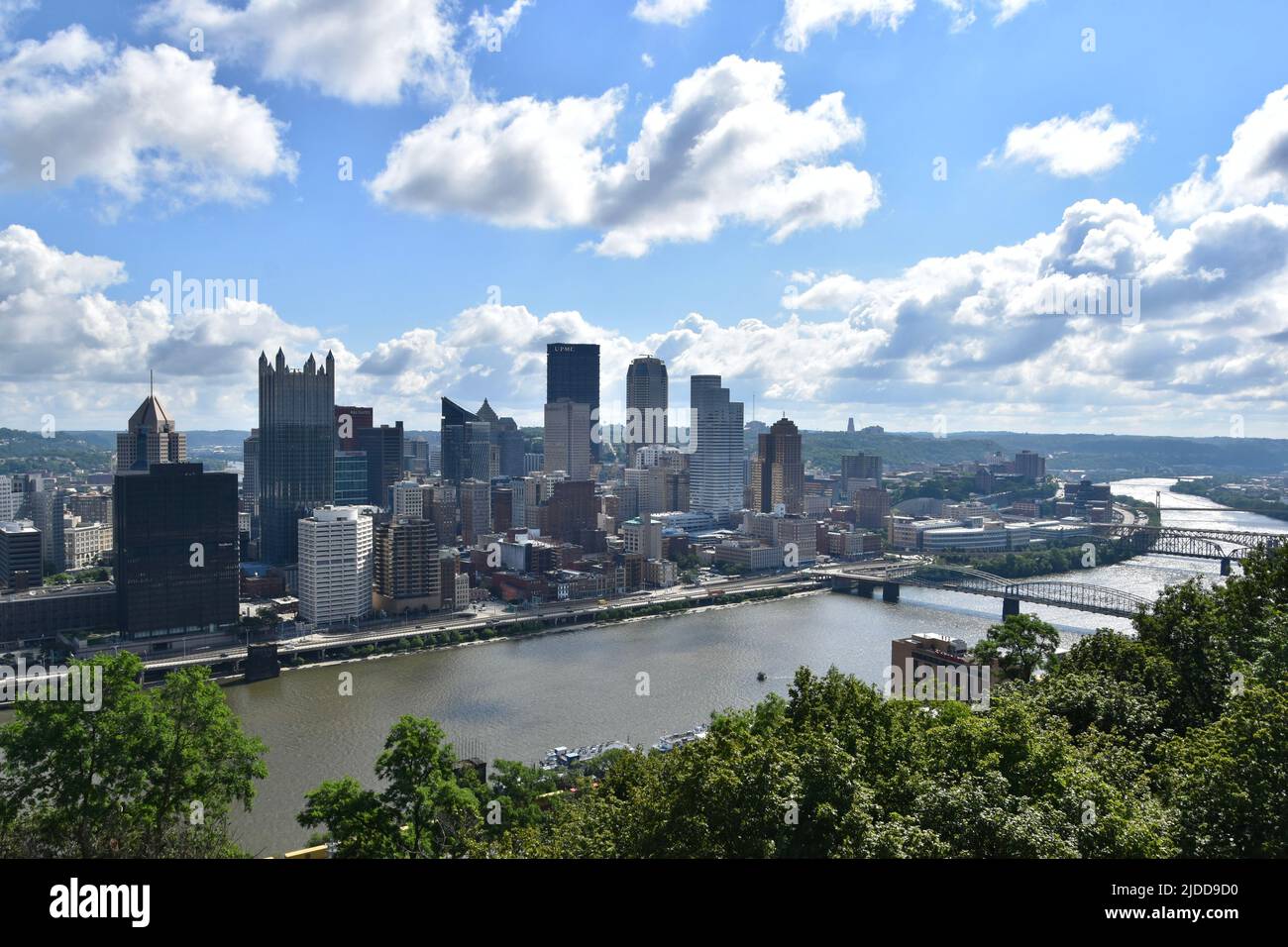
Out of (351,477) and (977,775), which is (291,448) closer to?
(351,477)

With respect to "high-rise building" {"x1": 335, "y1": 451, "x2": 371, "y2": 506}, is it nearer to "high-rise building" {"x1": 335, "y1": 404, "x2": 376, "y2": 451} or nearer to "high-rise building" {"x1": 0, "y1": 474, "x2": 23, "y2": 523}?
"high-rise building" {"x1": 335, "y1": 404, "x2": 376, "y2": 451}

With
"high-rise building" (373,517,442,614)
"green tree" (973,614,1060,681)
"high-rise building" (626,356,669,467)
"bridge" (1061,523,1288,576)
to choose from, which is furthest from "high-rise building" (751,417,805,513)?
"green tree" (973,614,1060,681)

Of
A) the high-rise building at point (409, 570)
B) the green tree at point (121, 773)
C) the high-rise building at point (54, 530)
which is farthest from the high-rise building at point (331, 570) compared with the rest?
the green tree at point (121, 773)

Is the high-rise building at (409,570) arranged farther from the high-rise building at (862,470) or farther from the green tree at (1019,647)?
the high-rise building at (862,470)

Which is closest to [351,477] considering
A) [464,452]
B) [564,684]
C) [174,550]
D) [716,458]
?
[464,452]
